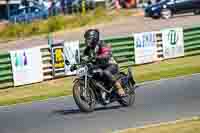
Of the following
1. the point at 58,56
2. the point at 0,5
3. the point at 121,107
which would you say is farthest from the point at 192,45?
the point at 0,5

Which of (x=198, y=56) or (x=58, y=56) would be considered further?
(x=198, y=56)

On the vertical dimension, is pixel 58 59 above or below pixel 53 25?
below

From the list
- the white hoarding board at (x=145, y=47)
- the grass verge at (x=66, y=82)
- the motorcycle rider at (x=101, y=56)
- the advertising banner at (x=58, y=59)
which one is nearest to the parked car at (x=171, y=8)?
the white hoarding board at (x=145, y=47)

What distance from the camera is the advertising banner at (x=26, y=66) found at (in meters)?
21.5

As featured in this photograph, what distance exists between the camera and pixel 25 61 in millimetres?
21656

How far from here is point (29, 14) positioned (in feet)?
158

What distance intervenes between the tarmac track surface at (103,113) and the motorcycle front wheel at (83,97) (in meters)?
0.17

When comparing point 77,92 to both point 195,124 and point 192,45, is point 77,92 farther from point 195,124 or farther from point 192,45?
point 192,45

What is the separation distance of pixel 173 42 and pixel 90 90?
1259 cm

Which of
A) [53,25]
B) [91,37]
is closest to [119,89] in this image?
[91,37]

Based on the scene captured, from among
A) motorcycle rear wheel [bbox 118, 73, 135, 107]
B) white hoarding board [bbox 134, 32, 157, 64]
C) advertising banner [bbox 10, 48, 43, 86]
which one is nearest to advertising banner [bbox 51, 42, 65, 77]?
advertising banner [bbox 10, 48, 43, 86]

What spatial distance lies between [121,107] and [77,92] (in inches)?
56.8

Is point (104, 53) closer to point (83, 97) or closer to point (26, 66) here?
point (83, 97)

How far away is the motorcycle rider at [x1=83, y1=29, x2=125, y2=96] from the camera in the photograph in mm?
13453
